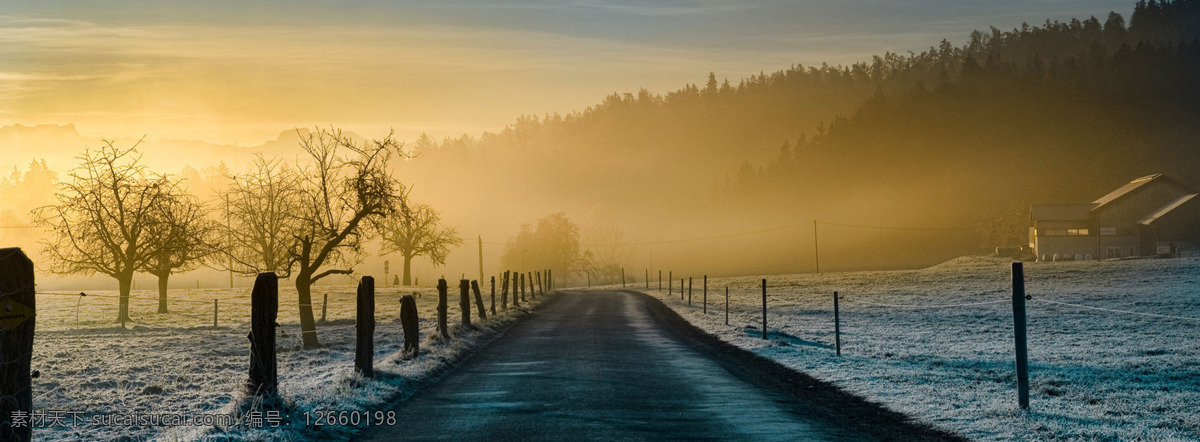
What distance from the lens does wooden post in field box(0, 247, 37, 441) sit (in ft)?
26.8

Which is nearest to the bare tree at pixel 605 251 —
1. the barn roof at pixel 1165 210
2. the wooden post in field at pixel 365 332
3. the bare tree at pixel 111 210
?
the barn roof at pixel 1165 210

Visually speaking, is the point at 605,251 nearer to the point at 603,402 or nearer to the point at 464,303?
the point at 464,303

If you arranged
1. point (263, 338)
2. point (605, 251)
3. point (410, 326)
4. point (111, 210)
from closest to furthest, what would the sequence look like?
point (263, 338) → point (410, 326) → point (111, 210) → point (605, 251)

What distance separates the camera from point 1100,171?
588ft

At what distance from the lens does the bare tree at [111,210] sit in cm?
5212

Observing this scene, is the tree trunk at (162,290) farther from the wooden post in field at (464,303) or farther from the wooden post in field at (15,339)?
the wooden post in field at (15,339)

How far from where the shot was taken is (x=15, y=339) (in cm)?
832

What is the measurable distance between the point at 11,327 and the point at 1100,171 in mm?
198306

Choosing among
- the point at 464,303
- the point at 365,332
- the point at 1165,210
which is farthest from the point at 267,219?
the point at 1165,210

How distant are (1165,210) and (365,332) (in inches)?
4319

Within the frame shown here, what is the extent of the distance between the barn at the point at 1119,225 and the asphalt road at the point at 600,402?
9191 cm

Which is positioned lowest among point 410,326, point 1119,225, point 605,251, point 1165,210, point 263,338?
point 410,326

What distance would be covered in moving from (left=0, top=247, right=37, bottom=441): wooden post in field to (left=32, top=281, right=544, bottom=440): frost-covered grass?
236cm

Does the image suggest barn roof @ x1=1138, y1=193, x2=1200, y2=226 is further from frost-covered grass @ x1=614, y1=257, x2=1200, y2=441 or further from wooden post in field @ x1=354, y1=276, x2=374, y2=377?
wooden post in field @ x1=354, y1=276, x2=374, y2=377
